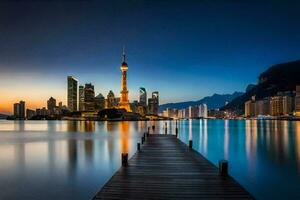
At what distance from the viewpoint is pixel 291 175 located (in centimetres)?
2345

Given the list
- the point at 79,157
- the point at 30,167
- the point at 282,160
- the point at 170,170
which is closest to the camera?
the point at 170,170

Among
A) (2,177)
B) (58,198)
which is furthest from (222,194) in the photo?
(2,177)

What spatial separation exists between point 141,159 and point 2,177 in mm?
10004

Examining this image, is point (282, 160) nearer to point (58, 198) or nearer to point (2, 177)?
point (58, 198)

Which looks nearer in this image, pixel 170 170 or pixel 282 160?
pixel 170 170

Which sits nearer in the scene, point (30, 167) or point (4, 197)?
point (4, 197)

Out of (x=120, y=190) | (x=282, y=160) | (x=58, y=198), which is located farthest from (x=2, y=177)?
(x=282, y=160)

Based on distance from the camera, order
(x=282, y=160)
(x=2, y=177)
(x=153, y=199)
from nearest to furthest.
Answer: (x=153, y=199) → (x=2, y=177) → (x=282, y=160)

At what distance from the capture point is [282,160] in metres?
31.1

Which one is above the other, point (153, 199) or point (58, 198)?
point (153, 199)

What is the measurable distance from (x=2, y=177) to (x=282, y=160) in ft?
79.0

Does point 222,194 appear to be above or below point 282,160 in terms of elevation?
above

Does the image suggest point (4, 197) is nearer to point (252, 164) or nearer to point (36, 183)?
point (36, 183)

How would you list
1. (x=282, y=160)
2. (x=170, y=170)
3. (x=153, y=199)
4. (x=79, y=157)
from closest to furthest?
(x=153, y=199) < (x=170, y=170) < (x=282, y=160) < (x=79, y=157)
